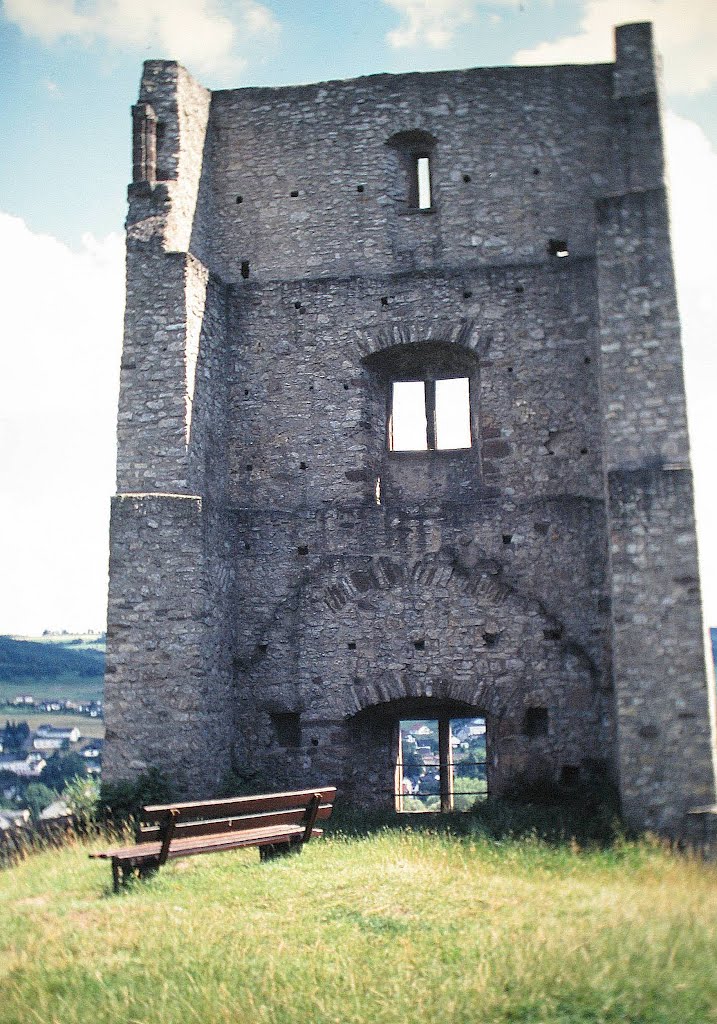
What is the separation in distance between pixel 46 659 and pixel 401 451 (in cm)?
3471

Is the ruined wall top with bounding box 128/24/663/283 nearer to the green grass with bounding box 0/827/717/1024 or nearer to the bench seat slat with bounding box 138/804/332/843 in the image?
the bench seat slat with bounding box 138/804/332/843

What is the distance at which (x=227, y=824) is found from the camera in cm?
785

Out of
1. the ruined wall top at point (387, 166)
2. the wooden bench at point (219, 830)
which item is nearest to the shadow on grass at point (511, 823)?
the wooden bench at point (219, 830)

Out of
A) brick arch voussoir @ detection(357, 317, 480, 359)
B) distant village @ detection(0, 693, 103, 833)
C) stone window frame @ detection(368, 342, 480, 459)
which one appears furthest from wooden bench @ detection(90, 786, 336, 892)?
distant village @ detection(0, 693, 103, 833)

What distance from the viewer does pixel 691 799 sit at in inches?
368

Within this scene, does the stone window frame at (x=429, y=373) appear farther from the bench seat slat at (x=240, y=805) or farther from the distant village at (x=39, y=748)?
the distant village at (x=39, y=748)

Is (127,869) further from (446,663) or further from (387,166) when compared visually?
(387,166)

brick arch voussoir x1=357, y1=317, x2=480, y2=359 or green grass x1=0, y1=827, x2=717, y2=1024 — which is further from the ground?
brick arch voussoir x1=357, y1=317, x2=480, y2=359

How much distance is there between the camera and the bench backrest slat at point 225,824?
7363mm

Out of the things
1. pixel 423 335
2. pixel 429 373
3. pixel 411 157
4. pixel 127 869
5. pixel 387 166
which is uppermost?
pixel 411 157

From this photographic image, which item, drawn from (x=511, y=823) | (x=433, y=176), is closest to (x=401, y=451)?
(x=433, y=176)

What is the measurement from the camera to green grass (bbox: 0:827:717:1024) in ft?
16.1

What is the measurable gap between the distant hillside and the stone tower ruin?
31.1m

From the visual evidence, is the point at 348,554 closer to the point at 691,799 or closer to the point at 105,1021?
the point at 691,799
